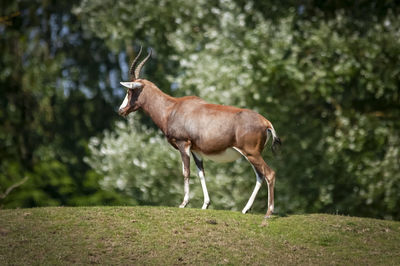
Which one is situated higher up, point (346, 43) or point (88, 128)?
point (346, 43)

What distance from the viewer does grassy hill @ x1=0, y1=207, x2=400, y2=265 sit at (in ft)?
30.4

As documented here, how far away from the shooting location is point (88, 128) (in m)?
23.8

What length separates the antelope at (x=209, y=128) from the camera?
1090 cm

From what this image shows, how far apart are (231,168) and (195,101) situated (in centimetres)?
463

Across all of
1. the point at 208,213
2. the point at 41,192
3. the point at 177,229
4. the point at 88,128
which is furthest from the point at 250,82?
the point at 88,128

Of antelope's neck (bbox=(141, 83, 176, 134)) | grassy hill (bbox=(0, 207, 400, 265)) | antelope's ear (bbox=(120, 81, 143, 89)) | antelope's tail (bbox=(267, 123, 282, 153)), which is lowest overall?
grassy hill (bbox=(0, 207, 400, 265))

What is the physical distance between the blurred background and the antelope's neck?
396 centimetres

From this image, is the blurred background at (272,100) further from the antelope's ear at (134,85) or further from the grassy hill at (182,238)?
the grassy hill at (182,238)

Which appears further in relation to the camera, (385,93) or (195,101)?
(385,93)

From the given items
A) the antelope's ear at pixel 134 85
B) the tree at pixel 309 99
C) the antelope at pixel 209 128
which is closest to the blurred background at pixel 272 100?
the tree at pixel 309 99

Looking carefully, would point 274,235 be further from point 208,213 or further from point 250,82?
point 250,82

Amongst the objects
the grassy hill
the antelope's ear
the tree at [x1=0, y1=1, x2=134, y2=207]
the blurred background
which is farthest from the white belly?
the tree at [x1=0, y1=1, x2=134, y2=207]

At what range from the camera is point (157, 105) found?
12.0 meters

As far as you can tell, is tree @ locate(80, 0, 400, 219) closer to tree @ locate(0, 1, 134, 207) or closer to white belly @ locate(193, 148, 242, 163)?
tree @ locate(0, 1, 134, 207)
